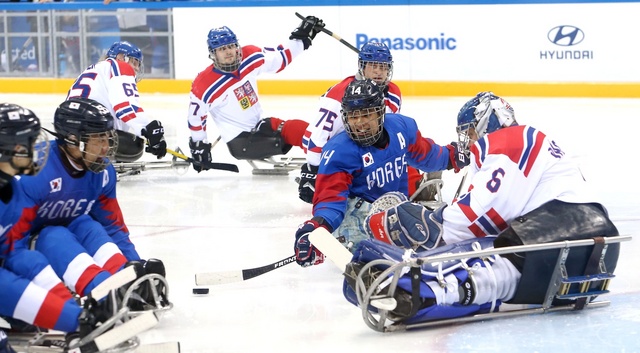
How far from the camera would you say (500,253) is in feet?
11.3

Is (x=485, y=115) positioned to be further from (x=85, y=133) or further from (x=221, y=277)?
(x=85, y=133)

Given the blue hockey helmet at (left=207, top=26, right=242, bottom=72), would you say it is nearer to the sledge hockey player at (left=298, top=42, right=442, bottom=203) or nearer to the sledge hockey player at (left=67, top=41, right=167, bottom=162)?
the sledge hockey player at (left=67, top=41, right=167, bottom=162)

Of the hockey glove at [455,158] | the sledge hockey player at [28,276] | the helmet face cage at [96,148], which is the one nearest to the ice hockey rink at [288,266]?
the sledge hockey player at [28,276]

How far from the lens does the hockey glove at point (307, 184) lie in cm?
505

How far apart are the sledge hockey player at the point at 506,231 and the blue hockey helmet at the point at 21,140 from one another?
1036 millimetres

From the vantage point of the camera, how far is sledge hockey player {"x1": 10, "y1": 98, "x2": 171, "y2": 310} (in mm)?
3461

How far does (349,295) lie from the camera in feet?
12.1

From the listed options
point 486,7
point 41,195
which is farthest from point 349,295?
point 486,7

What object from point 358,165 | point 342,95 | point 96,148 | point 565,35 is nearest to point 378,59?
point 342,95

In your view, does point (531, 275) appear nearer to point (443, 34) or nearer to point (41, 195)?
point (41, 195)

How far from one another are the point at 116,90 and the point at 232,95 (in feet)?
2.63

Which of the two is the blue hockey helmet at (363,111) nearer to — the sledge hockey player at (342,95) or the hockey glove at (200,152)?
the sledge hockey player at (342,95)

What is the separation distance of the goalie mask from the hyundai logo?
22.6ft

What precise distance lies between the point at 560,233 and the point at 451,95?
6883 mm
